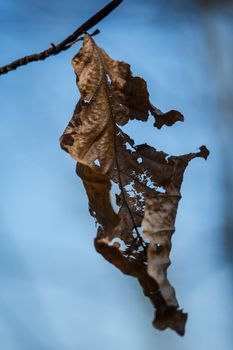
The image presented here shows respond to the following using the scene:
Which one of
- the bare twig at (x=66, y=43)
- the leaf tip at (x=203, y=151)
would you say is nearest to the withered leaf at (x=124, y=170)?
the leaf tip at (x=203, y=151)

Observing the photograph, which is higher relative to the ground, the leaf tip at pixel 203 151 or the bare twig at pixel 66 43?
the leaf tip at pixel 203 151

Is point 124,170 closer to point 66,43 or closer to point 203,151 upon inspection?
point 203,151

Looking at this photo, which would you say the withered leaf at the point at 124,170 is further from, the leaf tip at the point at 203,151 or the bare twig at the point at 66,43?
the bare twig at the point at 66,43

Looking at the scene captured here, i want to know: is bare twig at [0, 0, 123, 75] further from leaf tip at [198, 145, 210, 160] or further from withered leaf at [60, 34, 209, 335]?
leaf tip at [198, 145, 210, 160]

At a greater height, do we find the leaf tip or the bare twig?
the leaf tip

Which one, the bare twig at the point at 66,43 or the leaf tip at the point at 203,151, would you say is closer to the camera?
the bare twig at the point at 66,43

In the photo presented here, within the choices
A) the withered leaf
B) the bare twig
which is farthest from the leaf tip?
the bare twig
